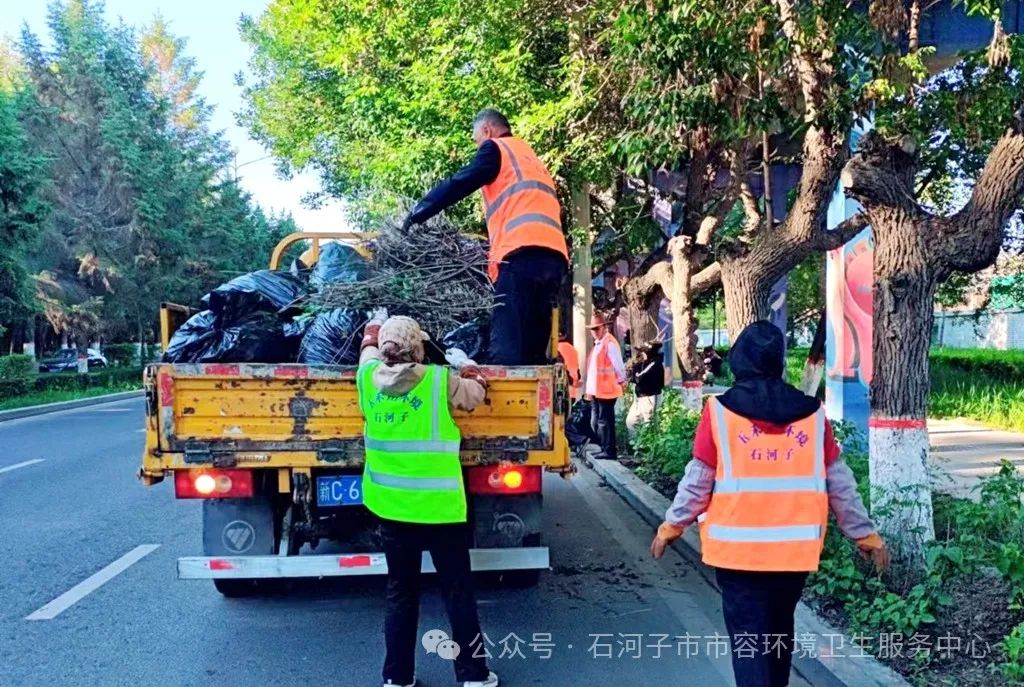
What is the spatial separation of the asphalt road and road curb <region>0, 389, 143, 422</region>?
1266 cm

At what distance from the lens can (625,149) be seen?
7.01 meters

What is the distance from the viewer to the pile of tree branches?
5562 mm

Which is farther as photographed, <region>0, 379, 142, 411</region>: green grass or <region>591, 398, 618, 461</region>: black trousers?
<region>0, 379, 142, 411</region>: green grass

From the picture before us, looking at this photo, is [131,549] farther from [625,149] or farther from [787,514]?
[787,514]

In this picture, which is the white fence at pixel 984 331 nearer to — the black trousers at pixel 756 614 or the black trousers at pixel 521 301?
the black trousers at pixel 521 301

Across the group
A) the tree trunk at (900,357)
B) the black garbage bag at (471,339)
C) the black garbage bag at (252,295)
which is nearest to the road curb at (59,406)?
the black garbage bag at (252,295)

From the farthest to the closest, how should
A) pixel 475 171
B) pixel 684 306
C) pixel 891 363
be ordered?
pixel 684 306
pixel 891 363
pixel 475 171

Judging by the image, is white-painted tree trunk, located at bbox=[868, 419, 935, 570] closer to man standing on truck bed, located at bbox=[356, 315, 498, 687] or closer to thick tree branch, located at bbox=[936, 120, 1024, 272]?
thick tree branch, located at bbox=[936, 120, 1024, 272]

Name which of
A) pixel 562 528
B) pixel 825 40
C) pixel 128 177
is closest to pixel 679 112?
pixel 825 40

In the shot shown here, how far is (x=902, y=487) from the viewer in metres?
5.11

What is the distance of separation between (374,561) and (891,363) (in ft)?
10.9

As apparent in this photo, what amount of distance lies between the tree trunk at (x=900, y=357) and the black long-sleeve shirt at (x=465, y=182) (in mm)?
2440

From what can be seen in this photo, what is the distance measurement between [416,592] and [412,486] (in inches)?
20.7

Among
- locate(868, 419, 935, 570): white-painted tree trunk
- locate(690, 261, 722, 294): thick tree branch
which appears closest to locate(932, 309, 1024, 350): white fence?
locate(690, 261, 722, 294): thick tree branch
